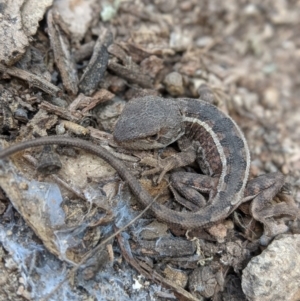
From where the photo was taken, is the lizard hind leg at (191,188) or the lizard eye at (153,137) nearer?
the lizard hind leg at (191,188)

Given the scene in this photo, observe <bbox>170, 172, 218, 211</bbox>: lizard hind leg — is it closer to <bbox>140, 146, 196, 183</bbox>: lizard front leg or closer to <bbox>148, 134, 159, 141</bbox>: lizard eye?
<bbox>140, 146, 196, 183</bbox>: lizard front leg

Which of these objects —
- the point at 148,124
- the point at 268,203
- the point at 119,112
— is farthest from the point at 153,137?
the point at 268,203

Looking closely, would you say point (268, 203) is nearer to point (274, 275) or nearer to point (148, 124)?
point (274, 275)

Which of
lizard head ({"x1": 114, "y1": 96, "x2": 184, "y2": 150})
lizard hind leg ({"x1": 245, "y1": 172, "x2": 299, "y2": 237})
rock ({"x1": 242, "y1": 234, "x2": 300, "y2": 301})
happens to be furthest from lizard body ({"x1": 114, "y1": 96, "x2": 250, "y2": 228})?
rock ({"x1": 242, "y1": 234, "x2": 300, "y2": 301})

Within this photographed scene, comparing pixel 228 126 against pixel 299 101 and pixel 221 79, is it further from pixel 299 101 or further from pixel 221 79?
pixel 299 101

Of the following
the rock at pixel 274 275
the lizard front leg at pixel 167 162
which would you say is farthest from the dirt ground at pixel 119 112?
the rock at pixel 274 275

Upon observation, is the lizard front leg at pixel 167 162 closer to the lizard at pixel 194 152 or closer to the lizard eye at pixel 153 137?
the lizard at pixel 194 152

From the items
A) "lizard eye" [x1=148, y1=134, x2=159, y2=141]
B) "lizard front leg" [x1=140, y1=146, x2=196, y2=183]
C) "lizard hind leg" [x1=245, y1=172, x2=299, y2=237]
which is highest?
"lizard eye" [x1=148, y1=134, x2=159, y2=141]
